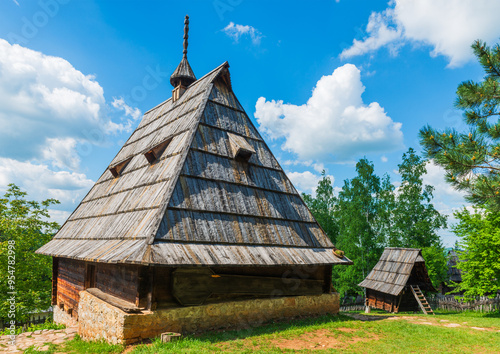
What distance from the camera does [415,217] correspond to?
31672 millimetres

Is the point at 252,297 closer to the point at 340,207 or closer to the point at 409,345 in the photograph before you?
the point at 409,345

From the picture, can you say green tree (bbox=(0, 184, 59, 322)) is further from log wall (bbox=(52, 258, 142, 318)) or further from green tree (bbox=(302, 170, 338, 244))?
green tree (bbox=(302, 170, 338, 244))

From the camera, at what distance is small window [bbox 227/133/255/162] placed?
35.1ft

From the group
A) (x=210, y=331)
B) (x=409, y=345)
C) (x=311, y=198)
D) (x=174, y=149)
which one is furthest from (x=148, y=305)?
(x=311, y=198)

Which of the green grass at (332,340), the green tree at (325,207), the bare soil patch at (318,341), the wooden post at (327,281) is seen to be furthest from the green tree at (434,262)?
the bare soil patch at (318,341)

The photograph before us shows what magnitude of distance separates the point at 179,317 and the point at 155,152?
19.4 feet

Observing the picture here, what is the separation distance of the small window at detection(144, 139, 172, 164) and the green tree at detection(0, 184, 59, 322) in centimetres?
1394

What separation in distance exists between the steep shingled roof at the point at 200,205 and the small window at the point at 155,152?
0.12ft

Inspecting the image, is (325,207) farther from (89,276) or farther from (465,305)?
(89,276)

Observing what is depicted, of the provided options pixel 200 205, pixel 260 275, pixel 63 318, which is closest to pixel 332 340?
pixel 260 275

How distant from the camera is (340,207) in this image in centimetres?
3325

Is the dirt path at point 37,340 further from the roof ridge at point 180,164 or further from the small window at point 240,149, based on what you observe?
the small window at point 240,149

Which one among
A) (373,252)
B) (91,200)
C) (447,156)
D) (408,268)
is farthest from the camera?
(373,252)

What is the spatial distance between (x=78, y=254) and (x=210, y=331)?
461cm
